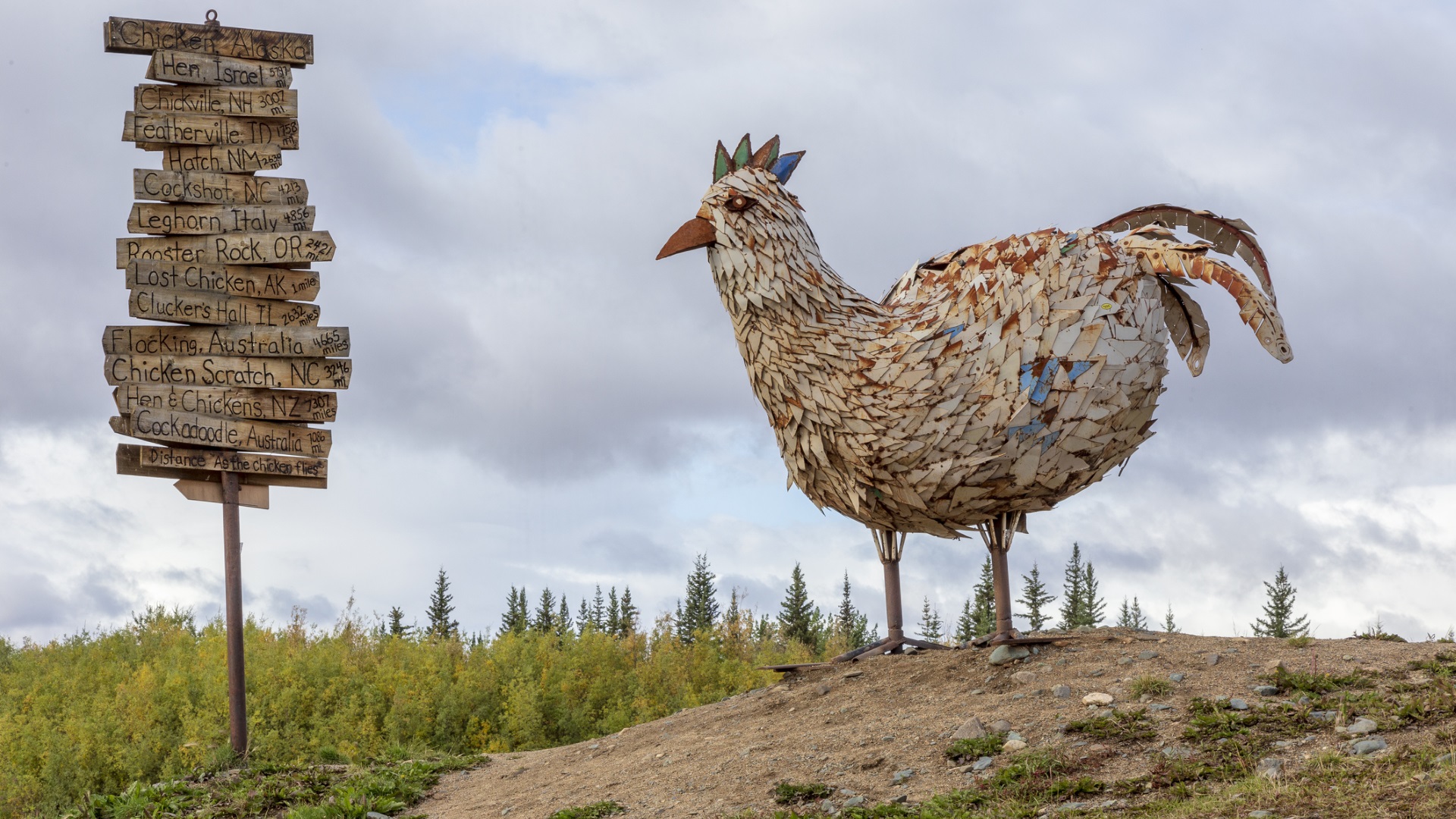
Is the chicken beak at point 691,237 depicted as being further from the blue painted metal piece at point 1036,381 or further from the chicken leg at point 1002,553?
the chicken leg at point 1002,553

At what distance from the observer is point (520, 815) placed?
8.45m

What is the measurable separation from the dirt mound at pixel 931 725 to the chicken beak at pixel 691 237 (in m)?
3.84

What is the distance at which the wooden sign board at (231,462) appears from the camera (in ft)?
36.6

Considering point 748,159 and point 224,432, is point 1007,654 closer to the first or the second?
point 748,159

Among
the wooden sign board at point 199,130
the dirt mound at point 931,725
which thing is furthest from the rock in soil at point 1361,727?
the wooden sign board at point 199,130

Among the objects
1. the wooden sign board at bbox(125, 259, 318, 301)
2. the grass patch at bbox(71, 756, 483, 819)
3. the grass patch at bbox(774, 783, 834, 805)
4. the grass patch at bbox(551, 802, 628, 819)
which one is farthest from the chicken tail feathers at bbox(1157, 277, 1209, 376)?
the wooden sign board at bbox(125, 259, 318, 301)

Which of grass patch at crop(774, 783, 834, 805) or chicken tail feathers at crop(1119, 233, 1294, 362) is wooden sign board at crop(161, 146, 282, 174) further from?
chicken tail feathers at crop(1119, 233, 1294, 362)

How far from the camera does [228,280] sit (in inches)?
452

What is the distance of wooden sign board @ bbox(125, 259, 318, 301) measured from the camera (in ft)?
37.2

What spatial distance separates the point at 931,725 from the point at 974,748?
0.70 m

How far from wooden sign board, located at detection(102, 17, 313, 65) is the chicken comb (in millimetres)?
4723

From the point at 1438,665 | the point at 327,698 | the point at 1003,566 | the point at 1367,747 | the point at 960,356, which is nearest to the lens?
the point at 1367,747

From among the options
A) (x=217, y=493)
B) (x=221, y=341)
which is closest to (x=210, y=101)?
(x=221, y=341)

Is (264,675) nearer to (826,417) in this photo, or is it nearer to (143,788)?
(143,788)
